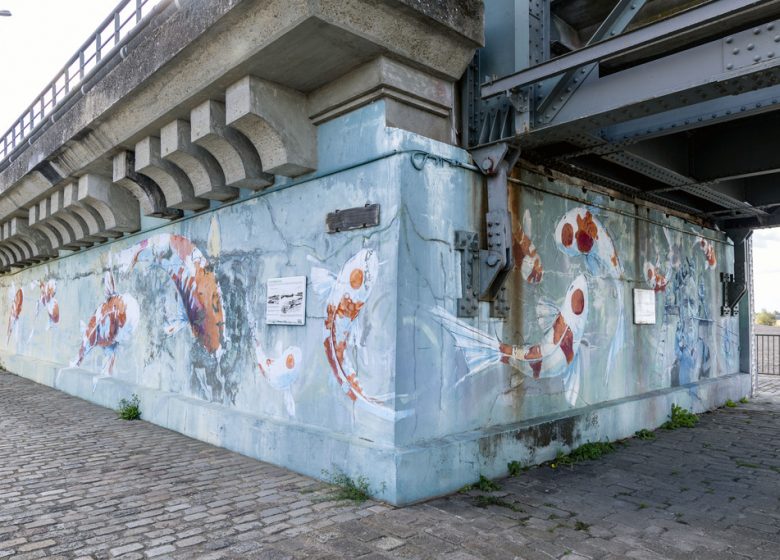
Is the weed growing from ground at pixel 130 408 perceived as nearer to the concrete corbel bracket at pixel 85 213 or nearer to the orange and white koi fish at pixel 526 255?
the concrete corbel bracket at pixel 85 213

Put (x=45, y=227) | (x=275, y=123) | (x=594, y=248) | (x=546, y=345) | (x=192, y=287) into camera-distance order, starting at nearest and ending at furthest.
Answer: (x=275, y=123)
(x=546, y=345)
(x=594, y=248)
(x=192, y=287)
(x=45, y=227)

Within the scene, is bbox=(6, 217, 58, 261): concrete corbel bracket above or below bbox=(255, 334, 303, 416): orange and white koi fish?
above

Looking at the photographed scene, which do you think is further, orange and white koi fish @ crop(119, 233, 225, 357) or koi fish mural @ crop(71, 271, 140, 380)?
koi fish mural @ crop(71, 271, 140, 380)

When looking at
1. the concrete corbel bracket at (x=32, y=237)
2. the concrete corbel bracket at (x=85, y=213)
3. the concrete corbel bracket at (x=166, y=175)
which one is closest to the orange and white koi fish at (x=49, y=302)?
the concrete corbel bracket at (x=32, y=237)

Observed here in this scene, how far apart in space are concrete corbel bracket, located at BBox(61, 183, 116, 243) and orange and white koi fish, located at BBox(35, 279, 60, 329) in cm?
369

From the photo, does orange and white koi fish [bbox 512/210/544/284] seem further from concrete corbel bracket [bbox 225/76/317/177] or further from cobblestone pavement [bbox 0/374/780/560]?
concrete corbel bracket [bbox 225/76/317/177]

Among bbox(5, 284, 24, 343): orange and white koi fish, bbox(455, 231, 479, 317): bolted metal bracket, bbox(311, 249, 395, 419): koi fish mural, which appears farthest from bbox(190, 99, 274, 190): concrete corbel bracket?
bbox(5, 284, 24, 343): orange and white koi fish

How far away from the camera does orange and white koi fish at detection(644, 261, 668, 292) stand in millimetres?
9062

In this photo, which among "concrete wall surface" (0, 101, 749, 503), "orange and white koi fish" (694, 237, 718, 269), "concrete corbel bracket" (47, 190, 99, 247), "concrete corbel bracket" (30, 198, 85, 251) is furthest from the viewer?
"concrete corbel bracket" (30, 198, 85, 251)

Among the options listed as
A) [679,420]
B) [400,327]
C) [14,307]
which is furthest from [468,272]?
[14,307]

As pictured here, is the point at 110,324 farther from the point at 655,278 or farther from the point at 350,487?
the point at 655,278

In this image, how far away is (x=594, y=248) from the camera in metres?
7.88

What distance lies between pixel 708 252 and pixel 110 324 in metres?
11.6

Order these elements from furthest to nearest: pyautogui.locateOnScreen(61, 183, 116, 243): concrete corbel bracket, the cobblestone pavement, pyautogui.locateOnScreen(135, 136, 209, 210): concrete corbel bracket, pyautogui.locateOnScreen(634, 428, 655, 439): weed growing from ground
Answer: pyautogui.locateOnScreen(61, 183, 116, 243): concrete corbel bracket, pyautogui.locateOnScreen(634, 428, 655, 439): weed growing from ground, pyautogui.locateOnScreen(135, 136, 209, 210): concrete corbel bracket, the cobblestone pavement
